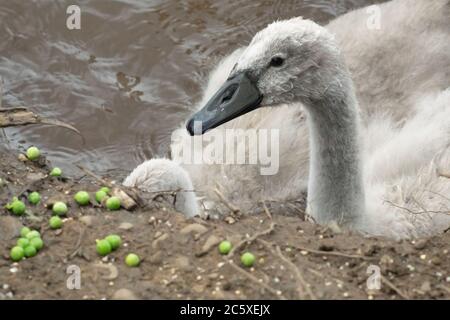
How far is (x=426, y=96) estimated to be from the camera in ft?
20.7

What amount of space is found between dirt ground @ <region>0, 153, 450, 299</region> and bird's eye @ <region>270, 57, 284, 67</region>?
942 millimetres

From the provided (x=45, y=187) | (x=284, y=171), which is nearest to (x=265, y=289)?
(x=45, y=187)

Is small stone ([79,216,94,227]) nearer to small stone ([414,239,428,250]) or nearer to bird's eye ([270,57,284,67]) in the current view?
bird's eye ([270,57,284,67])

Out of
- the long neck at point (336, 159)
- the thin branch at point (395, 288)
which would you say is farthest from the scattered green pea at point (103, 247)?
the long neck at point (336, 159)

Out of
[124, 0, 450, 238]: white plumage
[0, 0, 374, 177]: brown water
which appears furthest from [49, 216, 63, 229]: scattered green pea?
[0, 0, 374, 177]: brown water

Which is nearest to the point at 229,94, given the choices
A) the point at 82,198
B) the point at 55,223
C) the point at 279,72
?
the point at 279,72

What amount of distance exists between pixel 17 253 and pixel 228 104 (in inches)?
62.1

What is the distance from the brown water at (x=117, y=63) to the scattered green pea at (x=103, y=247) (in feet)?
8.89

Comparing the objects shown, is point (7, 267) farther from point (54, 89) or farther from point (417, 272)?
point (54, 89)

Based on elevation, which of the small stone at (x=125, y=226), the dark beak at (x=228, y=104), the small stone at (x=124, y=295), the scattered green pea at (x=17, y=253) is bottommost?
the small stone at (x=124, y=295)

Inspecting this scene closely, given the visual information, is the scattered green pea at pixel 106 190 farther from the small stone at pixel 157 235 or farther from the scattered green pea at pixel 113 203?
the small stone at pixel 157 235

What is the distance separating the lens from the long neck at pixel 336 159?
5.18 meters

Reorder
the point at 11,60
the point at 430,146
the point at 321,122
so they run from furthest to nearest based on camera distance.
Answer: the point at 11,60 → the point at 430,146 → the point at 321,122

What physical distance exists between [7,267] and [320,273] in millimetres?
1481
